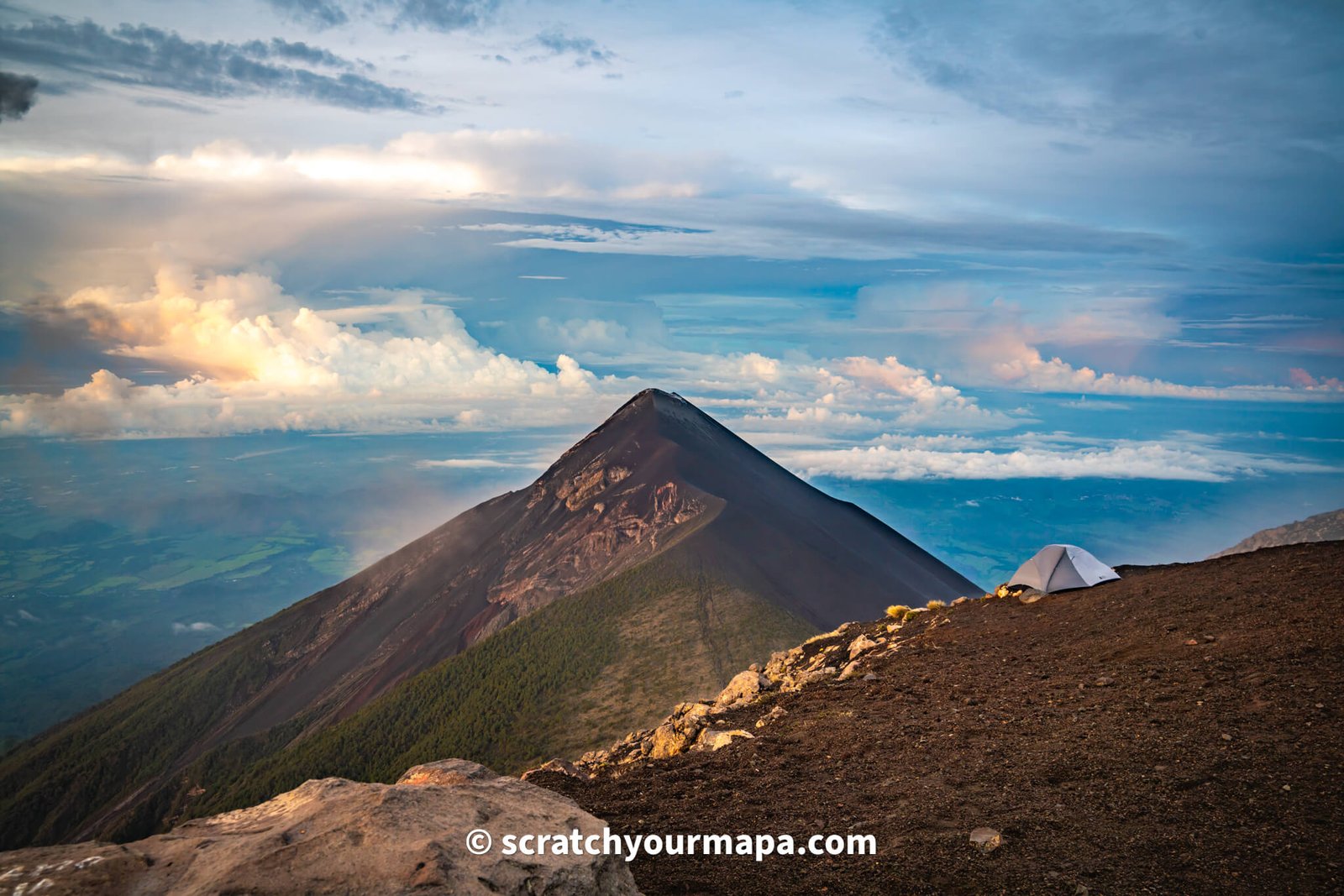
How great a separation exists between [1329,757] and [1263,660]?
506 centimetres

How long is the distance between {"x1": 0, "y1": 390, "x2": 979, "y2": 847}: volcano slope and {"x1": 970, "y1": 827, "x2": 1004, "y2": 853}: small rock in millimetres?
77900

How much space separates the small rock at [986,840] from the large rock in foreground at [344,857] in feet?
21.4

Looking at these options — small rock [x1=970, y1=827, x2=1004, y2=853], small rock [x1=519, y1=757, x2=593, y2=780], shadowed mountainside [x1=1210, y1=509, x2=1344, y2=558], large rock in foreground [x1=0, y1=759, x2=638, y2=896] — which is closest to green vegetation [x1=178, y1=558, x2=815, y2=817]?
small rock [x1=519, y1=757, x2=593, y2=780]

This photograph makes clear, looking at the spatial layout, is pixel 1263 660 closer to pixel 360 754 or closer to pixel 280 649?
pixel 360 754

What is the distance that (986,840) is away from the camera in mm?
13797

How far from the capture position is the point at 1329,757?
14.7 metres

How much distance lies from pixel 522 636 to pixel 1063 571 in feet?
345

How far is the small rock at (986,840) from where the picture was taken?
1367 centimetres

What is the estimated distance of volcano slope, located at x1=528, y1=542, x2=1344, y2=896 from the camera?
513 inches

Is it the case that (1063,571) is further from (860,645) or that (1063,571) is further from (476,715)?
(476,715)

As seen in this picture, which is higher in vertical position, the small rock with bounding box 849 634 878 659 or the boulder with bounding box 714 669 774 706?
the small rock with bounding box 849 634 878 659

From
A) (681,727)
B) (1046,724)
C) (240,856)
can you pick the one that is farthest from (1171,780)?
(240,856)

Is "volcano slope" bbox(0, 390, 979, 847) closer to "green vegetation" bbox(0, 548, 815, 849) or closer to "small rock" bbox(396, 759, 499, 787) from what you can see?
"green vegetation" bbox(0, 548, 815, 849)

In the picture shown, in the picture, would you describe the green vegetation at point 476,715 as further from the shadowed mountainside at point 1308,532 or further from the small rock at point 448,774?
the shadowed mountainside at point 1308,532
